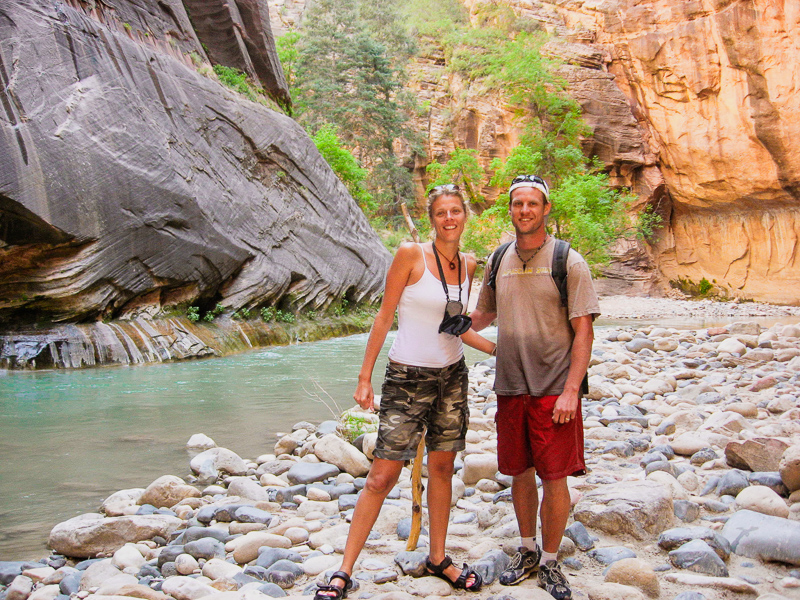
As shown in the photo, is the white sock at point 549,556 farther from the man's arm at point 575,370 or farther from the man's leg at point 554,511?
the man's arm at point 575,370

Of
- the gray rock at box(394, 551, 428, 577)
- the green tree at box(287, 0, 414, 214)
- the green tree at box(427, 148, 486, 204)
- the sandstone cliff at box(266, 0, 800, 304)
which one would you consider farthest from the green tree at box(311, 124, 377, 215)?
the gray rock at box(394, 551, 428, 577)

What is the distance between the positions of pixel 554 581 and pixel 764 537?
0.99m

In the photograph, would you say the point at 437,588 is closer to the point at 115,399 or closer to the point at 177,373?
the point at 115,399

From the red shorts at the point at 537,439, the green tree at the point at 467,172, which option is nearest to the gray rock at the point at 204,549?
the red shorts at the point at 537,439

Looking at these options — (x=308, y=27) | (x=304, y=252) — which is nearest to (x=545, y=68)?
(x=308, y=27)

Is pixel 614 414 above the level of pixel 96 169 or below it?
below

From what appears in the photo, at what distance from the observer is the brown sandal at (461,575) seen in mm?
2521

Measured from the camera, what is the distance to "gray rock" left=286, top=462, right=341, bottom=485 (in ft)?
14.0

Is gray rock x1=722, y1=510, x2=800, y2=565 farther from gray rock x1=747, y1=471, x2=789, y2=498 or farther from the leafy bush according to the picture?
the leafy bush

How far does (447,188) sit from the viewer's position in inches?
108

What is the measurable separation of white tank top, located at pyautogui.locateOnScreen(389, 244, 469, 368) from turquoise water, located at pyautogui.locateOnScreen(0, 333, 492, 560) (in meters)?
2.25

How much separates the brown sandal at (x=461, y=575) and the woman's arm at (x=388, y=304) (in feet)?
2.38

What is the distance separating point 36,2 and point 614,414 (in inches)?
456

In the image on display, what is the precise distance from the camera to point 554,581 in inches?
95.9
